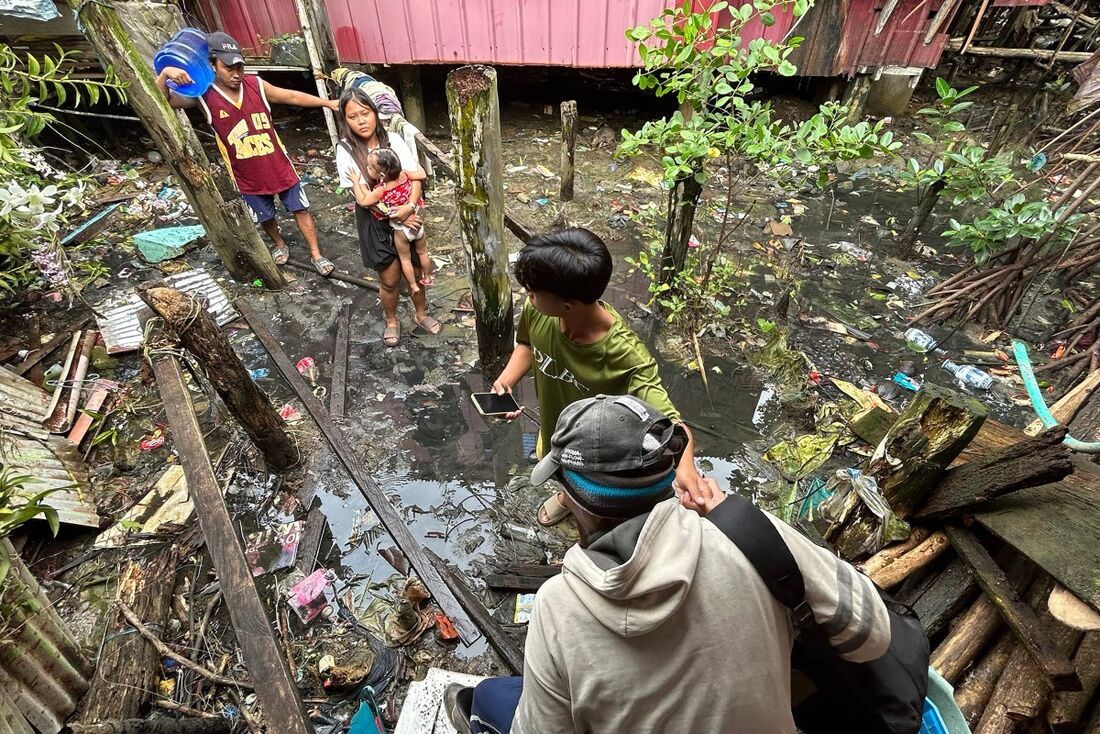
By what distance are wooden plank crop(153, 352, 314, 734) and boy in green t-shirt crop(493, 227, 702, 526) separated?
1.36 meters

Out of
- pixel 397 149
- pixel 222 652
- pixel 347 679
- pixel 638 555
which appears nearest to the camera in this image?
pixel 638 555

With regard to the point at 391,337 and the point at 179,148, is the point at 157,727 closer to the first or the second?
the point at 391,337

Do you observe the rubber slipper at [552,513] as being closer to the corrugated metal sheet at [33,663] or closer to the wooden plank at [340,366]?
the wooden plank at [340,366]

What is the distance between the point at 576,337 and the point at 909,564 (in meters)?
1.74

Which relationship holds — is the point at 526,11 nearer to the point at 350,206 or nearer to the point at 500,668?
the point at 350,206

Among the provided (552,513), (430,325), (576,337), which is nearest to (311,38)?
(430,325)

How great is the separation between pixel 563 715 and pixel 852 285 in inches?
213

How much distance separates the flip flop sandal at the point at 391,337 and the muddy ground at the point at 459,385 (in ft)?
0.24

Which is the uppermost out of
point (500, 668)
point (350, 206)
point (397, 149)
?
point (397, 149)

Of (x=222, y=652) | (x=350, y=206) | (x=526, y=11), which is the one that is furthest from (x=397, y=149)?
(x=526, y=11)

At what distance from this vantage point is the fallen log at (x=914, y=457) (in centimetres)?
200

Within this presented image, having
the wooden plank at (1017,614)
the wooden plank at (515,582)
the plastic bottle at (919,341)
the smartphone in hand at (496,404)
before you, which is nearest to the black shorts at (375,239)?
the smartphone in hand at (496,404)

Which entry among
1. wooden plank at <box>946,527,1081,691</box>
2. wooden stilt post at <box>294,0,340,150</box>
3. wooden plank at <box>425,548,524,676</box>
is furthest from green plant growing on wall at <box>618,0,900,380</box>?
wooden stilt post at <box>294,0,340,150</box>

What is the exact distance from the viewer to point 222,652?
8.55ft
